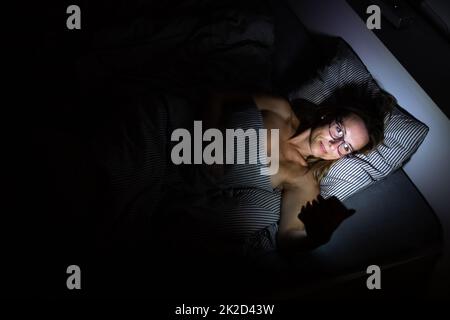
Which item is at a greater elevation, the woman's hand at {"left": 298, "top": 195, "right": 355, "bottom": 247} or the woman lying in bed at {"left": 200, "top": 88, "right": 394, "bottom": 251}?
the woman lying in bed at {"left": 200, "top": 88, "right": 394, "bottom": 251}

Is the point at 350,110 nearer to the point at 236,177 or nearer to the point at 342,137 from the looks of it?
the point at 342,137

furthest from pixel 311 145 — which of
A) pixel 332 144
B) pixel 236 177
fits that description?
pixel 236 177

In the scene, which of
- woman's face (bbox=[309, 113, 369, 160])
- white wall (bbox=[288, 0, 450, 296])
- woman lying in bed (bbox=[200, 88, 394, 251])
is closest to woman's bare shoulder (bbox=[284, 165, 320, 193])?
woman lying in bed (bbox=[200, 88, 394, 251])

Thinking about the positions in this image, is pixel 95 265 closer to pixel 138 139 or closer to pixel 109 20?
pixel 138 139

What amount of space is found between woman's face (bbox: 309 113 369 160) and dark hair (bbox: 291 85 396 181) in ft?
0.08

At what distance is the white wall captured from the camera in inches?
46.8

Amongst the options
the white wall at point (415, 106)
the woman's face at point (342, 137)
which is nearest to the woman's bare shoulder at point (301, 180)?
the woman's face at point (342, 137)

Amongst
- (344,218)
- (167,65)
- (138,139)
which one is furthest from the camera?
(167,65)

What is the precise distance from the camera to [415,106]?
49.7 inches

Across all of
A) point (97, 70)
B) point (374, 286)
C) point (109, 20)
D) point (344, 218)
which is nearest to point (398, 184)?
point (344, 218)

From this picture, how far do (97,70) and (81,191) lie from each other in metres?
0.56

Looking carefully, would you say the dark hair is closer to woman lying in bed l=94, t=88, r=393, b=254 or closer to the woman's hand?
woman lying in bed l=94, t=88, r=393, b=254

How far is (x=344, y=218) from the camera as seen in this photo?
50.8 inches

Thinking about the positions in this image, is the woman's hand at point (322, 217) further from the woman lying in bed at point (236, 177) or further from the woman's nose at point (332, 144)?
the woman's nose at point (332, 144)
